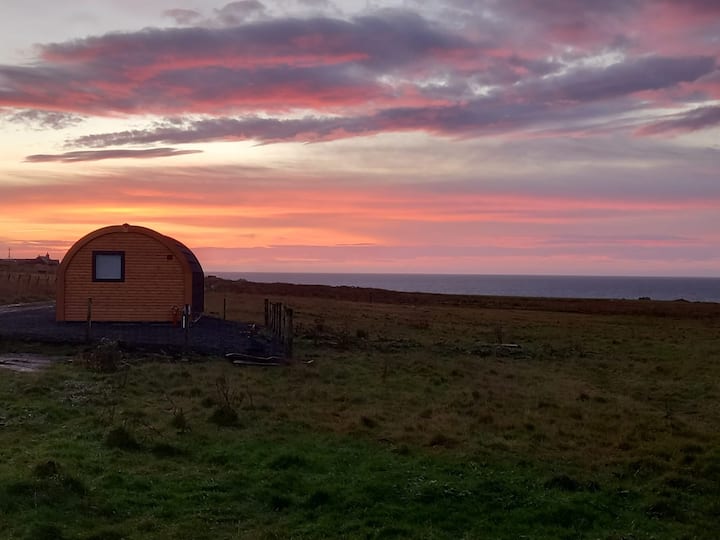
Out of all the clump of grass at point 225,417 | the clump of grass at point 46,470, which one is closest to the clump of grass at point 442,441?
the clump of grass at point 225,417

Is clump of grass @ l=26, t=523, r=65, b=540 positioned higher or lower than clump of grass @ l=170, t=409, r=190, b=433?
lower

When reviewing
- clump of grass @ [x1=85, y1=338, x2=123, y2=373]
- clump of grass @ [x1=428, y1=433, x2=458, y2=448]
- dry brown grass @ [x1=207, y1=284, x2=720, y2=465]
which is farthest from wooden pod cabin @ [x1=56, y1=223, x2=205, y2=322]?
clump of grass @ [x1=428, y1=433, x2=458, y2=448]

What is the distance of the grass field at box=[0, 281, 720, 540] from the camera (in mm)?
9180

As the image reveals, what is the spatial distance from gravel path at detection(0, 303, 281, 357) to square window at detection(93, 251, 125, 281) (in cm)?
197

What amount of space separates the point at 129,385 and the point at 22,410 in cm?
362

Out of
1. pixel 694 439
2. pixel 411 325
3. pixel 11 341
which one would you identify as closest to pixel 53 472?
pixel 694 439

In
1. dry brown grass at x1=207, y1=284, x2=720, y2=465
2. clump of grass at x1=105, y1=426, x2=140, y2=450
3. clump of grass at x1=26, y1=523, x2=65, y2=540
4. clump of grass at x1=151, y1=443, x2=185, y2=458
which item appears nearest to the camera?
clump of grass at x1=26, y1=523, x2=65, y2=540

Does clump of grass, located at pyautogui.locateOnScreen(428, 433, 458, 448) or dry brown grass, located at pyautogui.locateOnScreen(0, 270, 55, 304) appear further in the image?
dry brown grass, located at pyautogui.locateOnScreen(0, 270, 55, 304)

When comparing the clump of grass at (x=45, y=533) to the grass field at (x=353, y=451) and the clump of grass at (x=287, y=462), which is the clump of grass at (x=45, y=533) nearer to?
the grass field at (x=353, y=451)

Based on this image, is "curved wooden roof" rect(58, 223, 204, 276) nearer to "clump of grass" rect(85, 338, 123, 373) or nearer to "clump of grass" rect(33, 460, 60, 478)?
"clump of grass" rect(85, 338, 123, 373)

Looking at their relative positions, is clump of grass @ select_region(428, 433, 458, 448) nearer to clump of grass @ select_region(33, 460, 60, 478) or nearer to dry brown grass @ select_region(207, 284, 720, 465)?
dry brown grass @ select_region(207, 284, 720, 465)

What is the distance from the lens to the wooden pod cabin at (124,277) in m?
31.5

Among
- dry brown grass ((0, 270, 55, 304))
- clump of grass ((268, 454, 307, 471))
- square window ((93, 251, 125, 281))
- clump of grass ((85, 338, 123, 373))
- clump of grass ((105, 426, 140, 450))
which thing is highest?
square window ((93, 251, 125, 281))

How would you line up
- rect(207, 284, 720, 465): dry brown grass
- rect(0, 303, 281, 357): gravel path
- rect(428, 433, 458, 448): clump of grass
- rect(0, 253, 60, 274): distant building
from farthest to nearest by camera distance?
rect(0, 253, 60, 274): distant building
rect(0, 303, 281, 357): gravel path
rect(207, 284, 720, 465): dry brown grass
rect(428, 433, 458, 448): clump of grass
